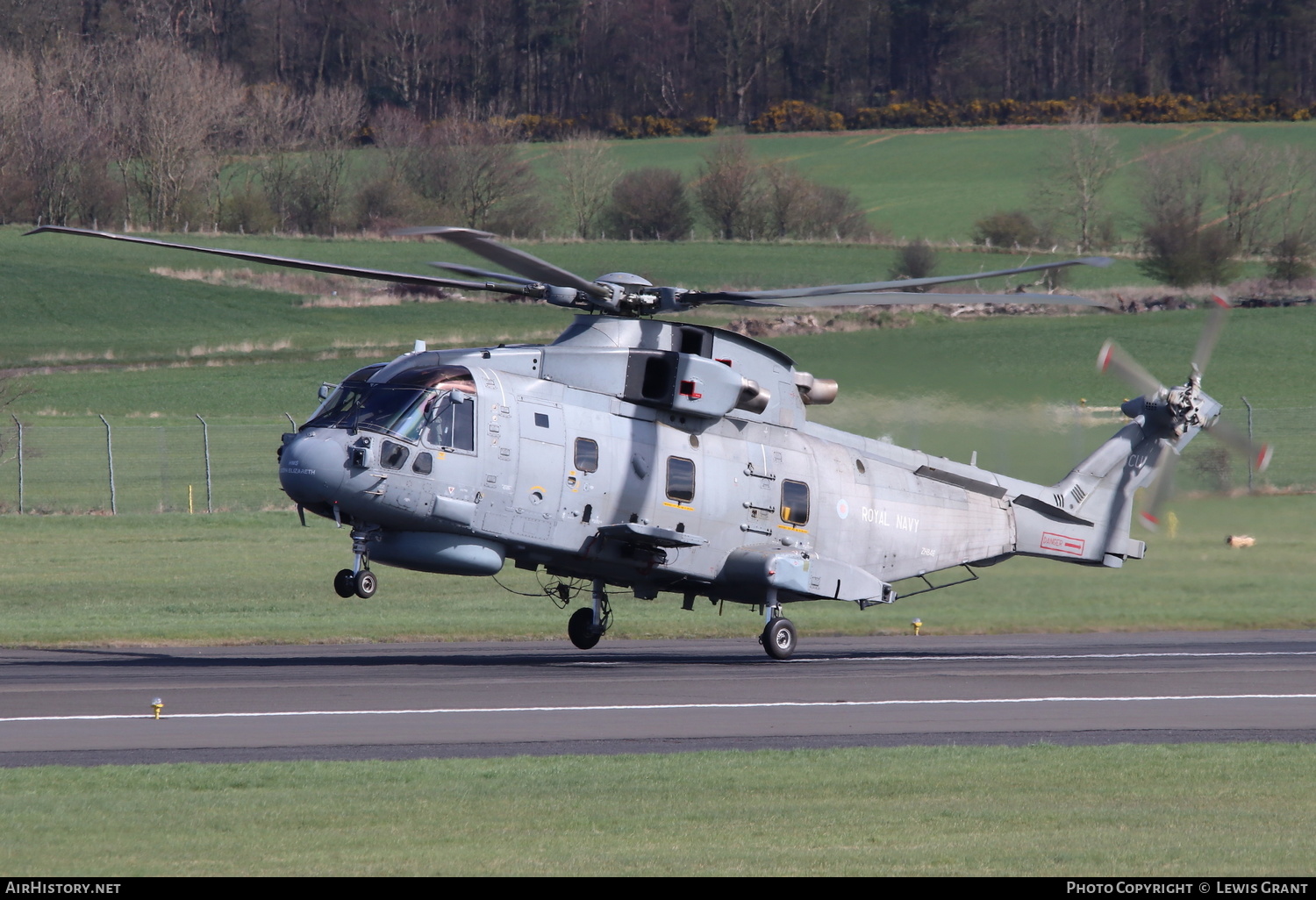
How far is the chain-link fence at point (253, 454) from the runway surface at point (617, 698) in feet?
13.3

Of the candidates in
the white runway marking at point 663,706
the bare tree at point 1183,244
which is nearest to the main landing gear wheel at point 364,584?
the white runway marking at point 663,706

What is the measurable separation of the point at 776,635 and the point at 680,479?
2.58 meters

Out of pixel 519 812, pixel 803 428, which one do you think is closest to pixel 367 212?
pixel 803 428

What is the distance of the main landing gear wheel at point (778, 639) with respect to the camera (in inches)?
799

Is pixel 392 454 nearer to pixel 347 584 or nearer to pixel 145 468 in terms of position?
pixel 347 584

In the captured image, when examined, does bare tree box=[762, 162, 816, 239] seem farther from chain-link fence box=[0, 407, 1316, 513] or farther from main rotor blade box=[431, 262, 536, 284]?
main rotor blade box=[431, 262, 536, 284]

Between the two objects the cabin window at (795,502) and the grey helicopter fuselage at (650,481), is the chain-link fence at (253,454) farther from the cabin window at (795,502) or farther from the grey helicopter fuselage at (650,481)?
the cabin window at (795,502)

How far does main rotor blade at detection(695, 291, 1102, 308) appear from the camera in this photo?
1491cm

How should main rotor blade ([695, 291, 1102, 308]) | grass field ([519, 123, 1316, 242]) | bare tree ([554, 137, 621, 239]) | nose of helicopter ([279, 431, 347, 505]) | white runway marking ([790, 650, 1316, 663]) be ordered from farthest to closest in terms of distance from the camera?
grass field ([519, 123, 1316, 242]) < bare tree ([554, 137, 621, 239]) < white runway marking ([790, 650, 1316, 663]) < nose of helicopter ([279, 431, 347, 505]) < main rotor blade ([695, 291, 1102, 308])

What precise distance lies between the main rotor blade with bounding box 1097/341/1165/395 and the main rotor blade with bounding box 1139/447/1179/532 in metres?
1.12

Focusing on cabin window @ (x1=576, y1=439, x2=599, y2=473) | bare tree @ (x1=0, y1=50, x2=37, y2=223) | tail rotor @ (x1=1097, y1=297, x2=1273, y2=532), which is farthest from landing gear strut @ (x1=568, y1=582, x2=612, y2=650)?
bare tree @ (x1=0, y1=50, x2=37, y2=223)

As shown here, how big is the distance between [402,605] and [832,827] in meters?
18.0

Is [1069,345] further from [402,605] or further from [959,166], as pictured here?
[959,166]

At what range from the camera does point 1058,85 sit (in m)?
146
